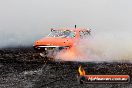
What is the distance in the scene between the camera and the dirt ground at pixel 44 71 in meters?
11.5

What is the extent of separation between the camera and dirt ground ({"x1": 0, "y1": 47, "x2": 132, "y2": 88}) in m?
11.5

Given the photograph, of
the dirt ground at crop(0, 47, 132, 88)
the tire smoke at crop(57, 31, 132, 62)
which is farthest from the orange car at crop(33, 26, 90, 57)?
the dirt ground at crop(0, 47, 132, 88)

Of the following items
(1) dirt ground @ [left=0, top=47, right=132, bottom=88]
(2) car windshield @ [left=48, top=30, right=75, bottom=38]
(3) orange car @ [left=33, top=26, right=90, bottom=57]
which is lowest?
(1) dirt ground @ [left=0, top=47, right=132, bottom=88]

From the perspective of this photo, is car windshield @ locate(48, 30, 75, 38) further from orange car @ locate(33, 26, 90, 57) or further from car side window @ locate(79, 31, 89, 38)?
car side window @ locate(79, 31, 89, 38)

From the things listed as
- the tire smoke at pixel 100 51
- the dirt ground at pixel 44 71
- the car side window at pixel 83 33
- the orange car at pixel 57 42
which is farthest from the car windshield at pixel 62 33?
the dirt ground at pixel 44 71

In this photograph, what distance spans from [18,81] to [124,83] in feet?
10.8

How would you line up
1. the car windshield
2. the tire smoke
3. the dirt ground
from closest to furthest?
1. the dirt ground
2. the tire smoke
3. the car windshield

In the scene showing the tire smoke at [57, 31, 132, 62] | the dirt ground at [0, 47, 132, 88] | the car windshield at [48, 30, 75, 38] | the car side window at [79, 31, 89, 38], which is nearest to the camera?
the dirt ground at [0, 47, 132, 88]

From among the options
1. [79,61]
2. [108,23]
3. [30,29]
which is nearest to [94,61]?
[79,61]

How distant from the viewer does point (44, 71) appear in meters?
13.3

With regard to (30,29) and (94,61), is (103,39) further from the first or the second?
(30,29)

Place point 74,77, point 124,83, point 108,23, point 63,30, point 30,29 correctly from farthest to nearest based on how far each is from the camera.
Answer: point 108,23, point 30,29, point 63,30, point 74,77, point 124,83

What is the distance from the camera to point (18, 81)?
39.0 ft

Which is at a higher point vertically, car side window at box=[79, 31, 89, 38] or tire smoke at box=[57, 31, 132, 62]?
car side window at box=[79, 31, 89, 38]
